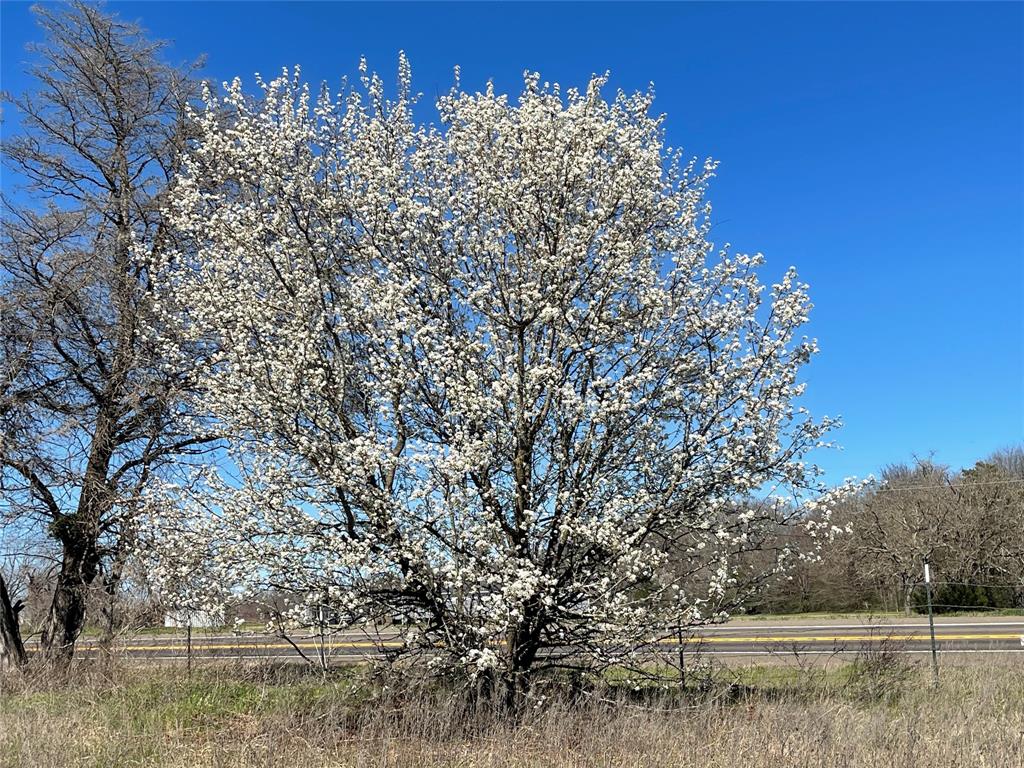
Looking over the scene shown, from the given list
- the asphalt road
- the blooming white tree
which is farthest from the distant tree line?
the blooming white tree

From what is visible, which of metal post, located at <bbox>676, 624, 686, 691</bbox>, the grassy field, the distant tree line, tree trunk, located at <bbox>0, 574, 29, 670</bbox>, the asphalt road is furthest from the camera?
the distant tree line

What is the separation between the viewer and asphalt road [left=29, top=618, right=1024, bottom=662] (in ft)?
28.8

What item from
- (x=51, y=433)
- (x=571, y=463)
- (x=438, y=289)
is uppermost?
(x=438, y=289)

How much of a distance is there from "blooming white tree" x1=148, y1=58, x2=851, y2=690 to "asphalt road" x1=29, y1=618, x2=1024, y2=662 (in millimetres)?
1157

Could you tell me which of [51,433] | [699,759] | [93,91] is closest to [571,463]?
[699,759]

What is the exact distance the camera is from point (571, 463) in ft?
24.6

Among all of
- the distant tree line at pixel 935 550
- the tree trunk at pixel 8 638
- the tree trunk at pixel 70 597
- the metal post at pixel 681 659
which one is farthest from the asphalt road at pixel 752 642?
the distant tree line at pixel 935 550

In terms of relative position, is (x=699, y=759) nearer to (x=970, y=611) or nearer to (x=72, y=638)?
(x=72, y=638)

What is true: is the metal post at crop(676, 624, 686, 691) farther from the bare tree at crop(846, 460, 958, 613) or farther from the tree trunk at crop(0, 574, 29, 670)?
the bare tree at crop(846, 460, 958, 613)

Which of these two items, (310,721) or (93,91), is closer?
(310,721)

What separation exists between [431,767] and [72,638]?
8.51 meters

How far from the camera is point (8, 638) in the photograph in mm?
11766

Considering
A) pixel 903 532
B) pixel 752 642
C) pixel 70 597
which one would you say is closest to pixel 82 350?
pixel 70 597

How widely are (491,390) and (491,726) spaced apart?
293cm
